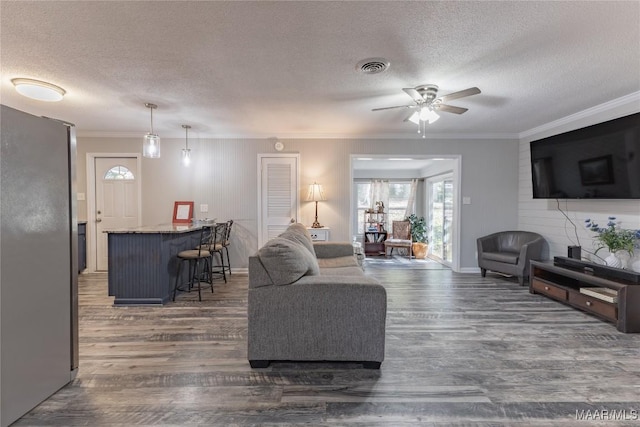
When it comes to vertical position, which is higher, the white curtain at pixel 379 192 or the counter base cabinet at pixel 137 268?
the white curtain at pixel 379 192

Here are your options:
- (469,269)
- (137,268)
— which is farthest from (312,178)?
(469,269)

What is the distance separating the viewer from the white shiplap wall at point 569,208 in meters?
3.47

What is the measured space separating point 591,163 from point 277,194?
169 inches

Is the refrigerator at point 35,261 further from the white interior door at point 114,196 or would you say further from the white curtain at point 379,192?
the white curtain at point 379,192

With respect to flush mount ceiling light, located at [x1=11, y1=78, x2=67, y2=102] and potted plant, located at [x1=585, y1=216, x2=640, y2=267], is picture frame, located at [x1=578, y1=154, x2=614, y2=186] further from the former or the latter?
flush mount ceiling light, located at [x1=11, y1=78, x2=67, y2=102]

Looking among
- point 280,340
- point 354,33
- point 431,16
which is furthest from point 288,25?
point 280,340

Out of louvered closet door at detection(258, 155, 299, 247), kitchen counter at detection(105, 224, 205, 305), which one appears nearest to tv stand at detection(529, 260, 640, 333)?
louvered closet door at detection(258, 155, 299, 247)

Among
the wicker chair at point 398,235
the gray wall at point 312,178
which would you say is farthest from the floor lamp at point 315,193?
the wicker chair at point 398,235

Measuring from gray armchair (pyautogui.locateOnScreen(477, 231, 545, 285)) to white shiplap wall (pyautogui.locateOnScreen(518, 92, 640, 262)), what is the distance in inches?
9.0

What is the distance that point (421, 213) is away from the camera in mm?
8125

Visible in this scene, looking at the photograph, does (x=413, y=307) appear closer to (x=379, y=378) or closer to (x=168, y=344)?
(x=379, y=378)

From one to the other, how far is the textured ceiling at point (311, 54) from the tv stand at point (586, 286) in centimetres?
198

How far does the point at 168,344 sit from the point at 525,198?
552 centimetres

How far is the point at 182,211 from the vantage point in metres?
5.15
